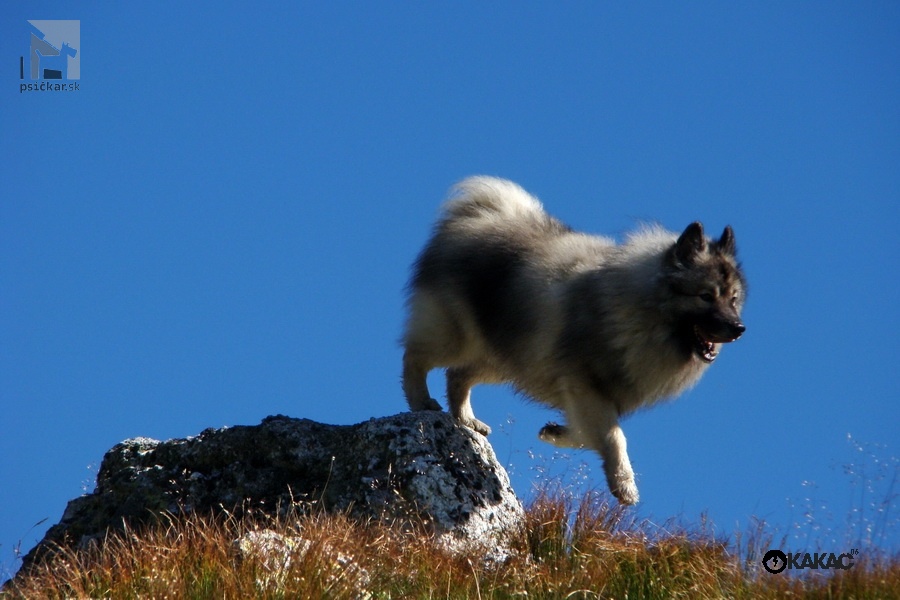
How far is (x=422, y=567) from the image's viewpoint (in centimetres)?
560

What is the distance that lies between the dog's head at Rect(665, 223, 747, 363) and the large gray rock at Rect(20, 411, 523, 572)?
1.74 metres

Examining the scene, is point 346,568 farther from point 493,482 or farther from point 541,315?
point 541,315

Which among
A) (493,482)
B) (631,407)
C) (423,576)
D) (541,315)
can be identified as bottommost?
(423,576)

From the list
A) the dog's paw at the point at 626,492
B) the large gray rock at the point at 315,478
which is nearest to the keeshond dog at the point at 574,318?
the dog's paw at the point at 626,492

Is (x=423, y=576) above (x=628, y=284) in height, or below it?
below

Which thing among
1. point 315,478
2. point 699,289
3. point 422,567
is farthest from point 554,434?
point 422,567

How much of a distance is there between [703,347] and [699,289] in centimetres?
43

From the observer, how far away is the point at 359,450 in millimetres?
6762

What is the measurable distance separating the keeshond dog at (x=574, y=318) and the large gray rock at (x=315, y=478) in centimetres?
101

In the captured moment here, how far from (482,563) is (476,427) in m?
2.51

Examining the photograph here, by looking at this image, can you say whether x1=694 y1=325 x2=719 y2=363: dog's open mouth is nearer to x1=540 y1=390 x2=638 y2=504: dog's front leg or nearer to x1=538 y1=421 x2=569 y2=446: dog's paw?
x1=540 y1=390 x2=638 y2=504: dog's front leg

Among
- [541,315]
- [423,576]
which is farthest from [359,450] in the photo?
[541,315]

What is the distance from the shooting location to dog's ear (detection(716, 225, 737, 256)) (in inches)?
310

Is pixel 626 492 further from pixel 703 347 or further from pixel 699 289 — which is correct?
pixel 699 289
